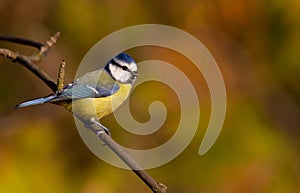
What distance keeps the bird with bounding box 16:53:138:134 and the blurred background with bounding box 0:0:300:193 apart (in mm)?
774

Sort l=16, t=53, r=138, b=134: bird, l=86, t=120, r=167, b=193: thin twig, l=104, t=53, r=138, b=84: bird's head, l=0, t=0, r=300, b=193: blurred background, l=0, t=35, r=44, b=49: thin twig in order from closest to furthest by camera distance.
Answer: l=86, t=120, r=167, b=193: thin twig, l=0, t=35, r=44, b=49: thin twig, l=16, t=53, r=138, b=134: bird, l=104, t=53, r=138, b=84: bird's head, l=0, t=0, r=300, b=193: blurred background

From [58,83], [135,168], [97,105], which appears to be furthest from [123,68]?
[135,168]

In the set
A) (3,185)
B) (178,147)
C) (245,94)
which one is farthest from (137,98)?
(3,185)

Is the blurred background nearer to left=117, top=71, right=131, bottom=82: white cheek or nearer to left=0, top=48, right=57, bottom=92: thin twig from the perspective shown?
left=117, top=71, right=131, bottom=82: white cheek

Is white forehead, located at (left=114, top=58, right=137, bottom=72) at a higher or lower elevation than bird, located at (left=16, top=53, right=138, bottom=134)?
higher

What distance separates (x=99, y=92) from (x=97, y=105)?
64mm

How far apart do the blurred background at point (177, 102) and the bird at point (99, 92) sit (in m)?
0.77

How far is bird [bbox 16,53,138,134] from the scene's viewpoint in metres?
1.80

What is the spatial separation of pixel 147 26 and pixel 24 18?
1.84ft

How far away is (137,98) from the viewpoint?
2.88m

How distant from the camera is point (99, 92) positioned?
6.32ft

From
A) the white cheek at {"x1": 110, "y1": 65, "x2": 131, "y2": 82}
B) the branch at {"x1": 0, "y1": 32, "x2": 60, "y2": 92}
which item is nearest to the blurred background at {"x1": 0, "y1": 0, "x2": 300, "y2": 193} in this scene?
the white cheek at {"x1": 110, "y1": 65, "x2": 131, "y2": 82}

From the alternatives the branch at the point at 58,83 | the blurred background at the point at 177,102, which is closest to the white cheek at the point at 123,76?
the branch at the point at 58,83

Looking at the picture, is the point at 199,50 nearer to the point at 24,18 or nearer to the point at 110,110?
the point at 24,18
